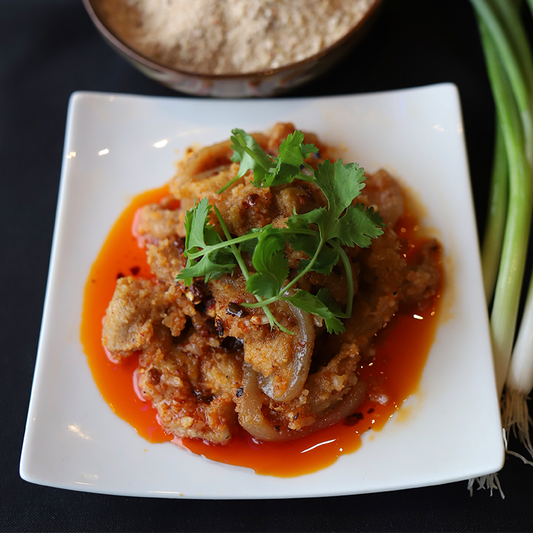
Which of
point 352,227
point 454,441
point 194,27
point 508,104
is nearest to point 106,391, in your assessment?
point 352,227

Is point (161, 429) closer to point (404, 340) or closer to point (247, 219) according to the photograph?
point (247, 219)

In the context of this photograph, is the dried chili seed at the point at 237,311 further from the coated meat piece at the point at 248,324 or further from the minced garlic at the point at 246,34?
the minced garlic at the point at 246,34

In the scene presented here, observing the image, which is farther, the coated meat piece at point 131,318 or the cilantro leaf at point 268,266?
the coated meat piece at point 131,318

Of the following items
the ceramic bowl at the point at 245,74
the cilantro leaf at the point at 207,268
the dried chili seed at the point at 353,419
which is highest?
the ceramic bowl at the point at 245,74

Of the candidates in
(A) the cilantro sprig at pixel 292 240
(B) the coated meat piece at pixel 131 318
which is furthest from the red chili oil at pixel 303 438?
(A) the cilantro sprig at pixel 292 240

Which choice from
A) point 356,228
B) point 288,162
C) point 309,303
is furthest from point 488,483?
point 288,162

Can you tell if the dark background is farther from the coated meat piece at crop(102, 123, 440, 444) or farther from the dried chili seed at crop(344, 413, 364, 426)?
the coated meat piece at crop(102, 123, 440, 444)
